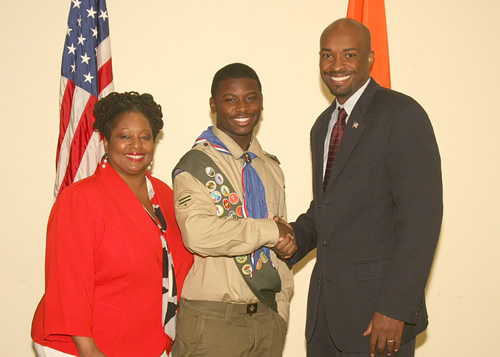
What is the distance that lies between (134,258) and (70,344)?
46 cm

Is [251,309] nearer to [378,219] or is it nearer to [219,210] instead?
[219,210]

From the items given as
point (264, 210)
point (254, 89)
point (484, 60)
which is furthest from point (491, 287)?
point (254, 89)

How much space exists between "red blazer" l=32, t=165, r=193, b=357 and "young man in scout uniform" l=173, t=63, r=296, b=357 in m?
0.18

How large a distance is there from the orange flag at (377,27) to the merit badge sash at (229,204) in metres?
1.51

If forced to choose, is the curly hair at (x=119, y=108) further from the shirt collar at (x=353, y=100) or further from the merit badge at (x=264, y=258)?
the shirt collar at (x=353, y=100)

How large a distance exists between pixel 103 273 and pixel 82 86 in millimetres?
1339

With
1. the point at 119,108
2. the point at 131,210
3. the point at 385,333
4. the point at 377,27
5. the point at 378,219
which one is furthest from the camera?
the point at 377,27

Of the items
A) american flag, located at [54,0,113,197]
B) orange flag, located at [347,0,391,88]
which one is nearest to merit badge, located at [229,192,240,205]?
american flag, located at [54,0,113,197]

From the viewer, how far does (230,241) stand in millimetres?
2307

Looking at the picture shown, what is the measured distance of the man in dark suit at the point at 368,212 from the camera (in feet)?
6.54

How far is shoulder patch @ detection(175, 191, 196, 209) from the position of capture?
2348 mm

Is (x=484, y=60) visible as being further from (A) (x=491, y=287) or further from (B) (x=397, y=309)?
(B) (x=397, y=309)

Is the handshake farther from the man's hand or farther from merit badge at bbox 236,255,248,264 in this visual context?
the man's hand

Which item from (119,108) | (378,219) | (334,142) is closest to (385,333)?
(378,219)
